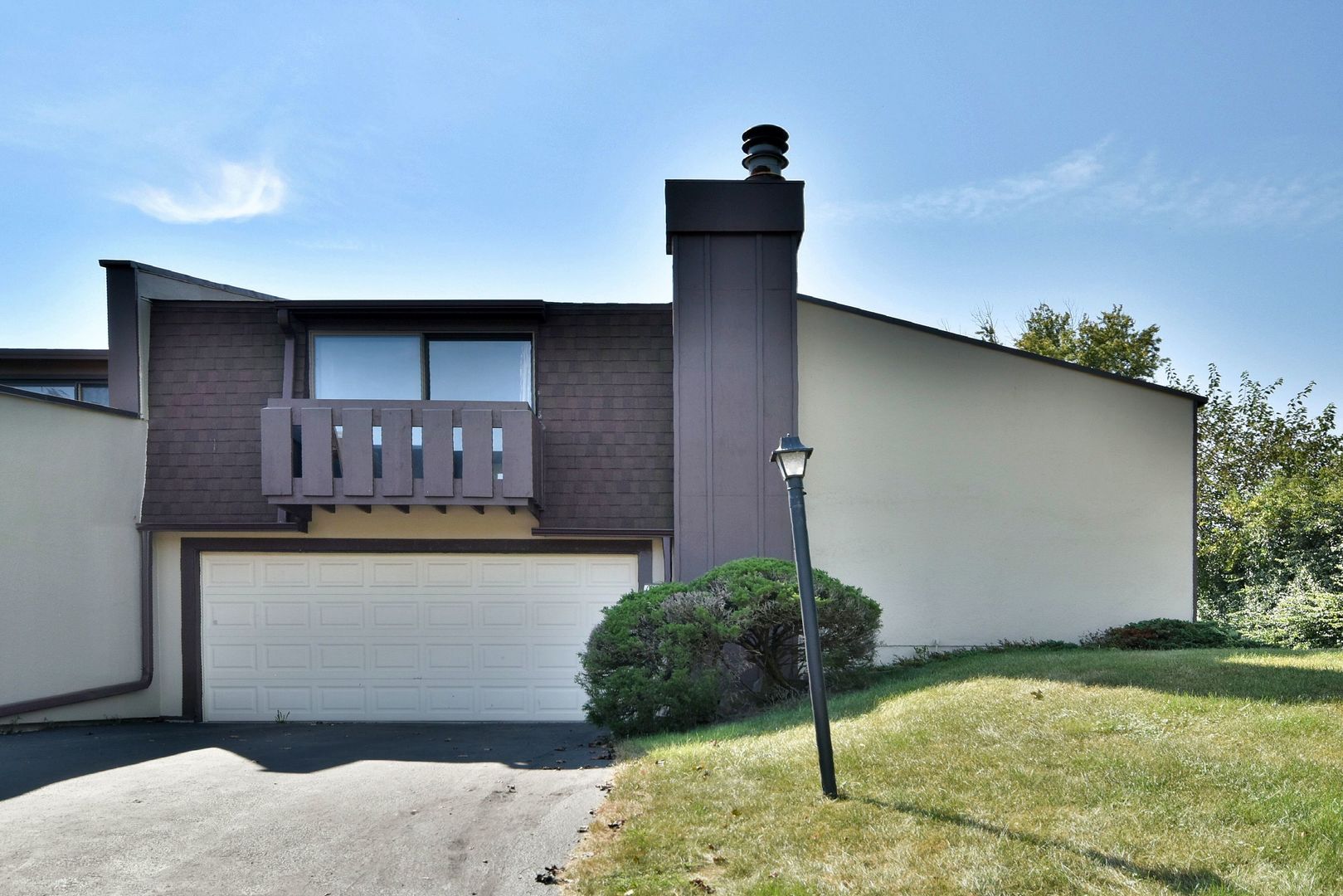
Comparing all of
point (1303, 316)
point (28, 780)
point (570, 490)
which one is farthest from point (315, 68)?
point (1303, 316)

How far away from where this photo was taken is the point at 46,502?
943 centimetres

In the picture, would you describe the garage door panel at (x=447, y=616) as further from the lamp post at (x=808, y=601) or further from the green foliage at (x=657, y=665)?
the lamp post at (x=808, y=601)

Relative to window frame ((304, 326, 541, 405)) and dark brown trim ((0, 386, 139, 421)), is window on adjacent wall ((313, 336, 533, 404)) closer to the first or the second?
window frame ((304, 326, 541, 405))

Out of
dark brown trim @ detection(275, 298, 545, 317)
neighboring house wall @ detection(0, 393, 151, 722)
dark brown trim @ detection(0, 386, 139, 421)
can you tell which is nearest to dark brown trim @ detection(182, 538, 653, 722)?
neighboring house wall @ detection(0, 393, 151, 722)

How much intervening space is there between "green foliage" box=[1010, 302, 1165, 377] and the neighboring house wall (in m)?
19.0

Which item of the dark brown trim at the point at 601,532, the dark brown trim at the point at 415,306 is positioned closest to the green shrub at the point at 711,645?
the dark brown trim at the point at 601,532

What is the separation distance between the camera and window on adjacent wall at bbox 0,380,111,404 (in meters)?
12.1

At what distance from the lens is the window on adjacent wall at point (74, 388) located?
39.8 ft

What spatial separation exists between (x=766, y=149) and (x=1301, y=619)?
911 cm

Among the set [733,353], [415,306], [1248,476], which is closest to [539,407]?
[415,306]

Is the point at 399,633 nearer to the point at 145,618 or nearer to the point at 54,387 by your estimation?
the point at 145,618

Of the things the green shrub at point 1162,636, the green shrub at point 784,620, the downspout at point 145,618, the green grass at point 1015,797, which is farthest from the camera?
the downspout at point 145,618

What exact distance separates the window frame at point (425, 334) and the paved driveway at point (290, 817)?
4.59 metres

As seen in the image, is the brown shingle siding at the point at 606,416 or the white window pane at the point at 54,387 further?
the white window pane at the point at 54,387
